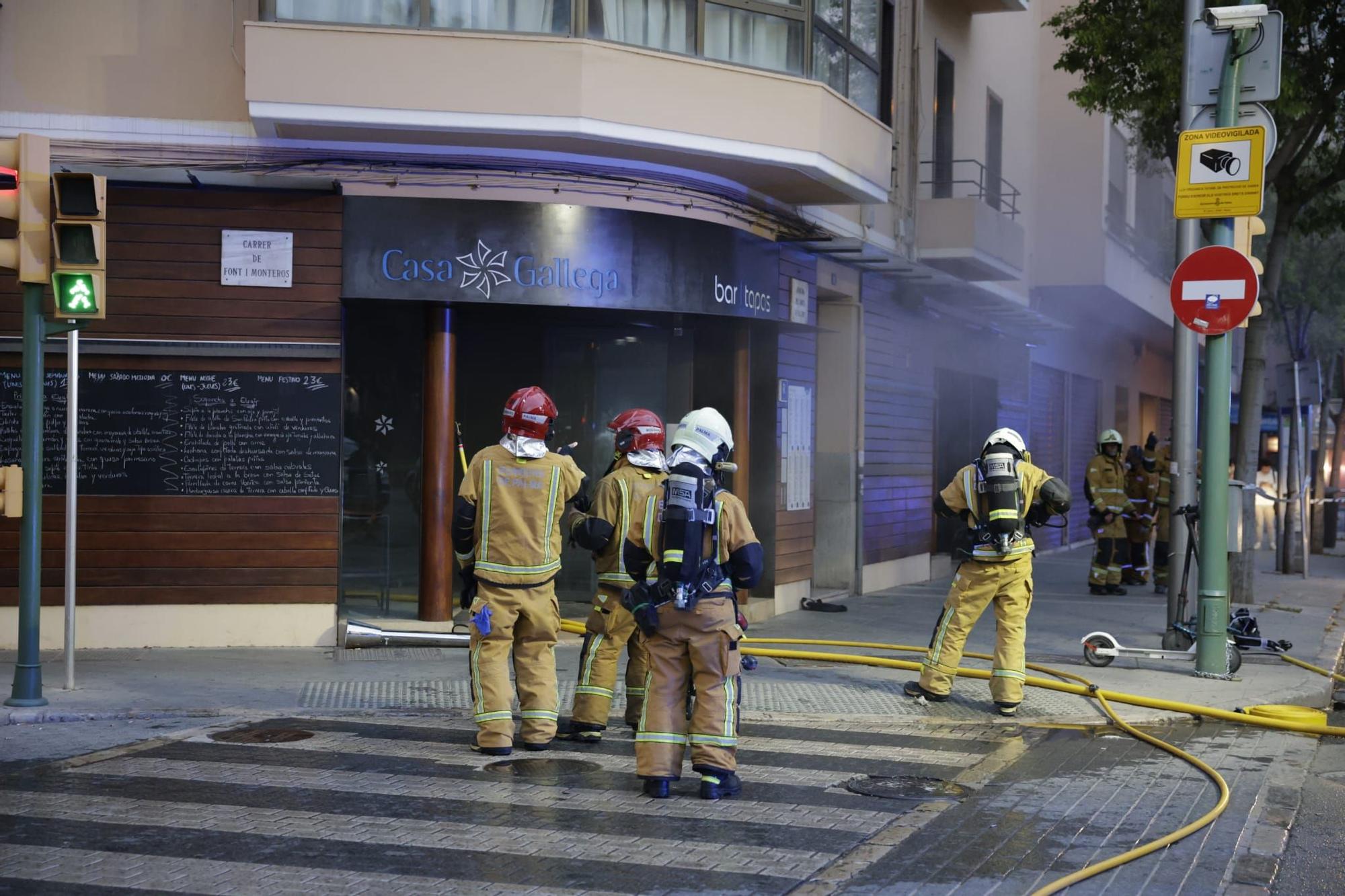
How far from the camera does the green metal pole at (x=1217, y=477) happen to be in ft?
35.1

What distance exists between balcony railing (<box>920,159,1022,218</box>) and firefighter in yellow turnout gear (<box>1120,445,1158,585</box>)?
11.4 ft

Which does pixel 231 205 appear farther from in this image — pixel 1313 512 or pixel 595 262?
pixel 1313 512

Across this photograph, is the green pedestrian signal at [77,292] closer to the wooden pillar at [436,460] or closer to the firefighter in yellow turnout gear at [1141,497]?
the wooden pillar at [436,460]

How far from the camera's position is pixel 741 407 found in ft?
46.5

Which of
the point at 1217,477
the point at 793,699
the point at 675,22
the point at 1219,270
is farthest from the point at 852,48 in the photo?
the point at 793,699

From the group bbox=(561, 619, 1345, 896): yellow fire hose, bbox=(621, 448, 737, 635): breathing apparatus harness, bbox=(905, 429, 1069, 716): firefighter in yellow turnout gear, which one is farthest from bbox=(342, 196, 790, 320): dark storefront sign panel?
bbox=(621, 448, 737, 635): breathing apparatus harness

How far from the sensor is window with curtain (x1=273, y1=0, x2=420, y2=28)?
11.8m

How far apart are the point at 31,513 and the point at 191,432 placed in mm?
2738

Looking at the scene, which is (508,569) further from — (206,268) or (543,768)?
(206,268)

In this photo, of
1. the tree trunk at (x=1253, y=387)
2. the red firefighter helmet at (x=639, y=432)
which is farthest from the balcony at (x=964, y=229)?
the red firefighter helmet at (x=639, y=432)

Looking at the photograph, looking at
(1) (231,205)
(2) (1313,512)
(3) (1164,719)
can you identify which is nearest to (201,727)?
(1) (231,205)

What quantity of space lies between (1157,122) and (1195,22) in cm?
583

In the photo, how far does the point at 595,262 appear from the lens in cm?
1241

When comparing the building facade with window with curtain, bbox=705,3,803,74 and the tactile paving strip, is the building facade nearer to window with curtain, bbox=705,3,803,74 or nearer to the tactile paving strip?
window with curtain, bbox=705,3,803,74
